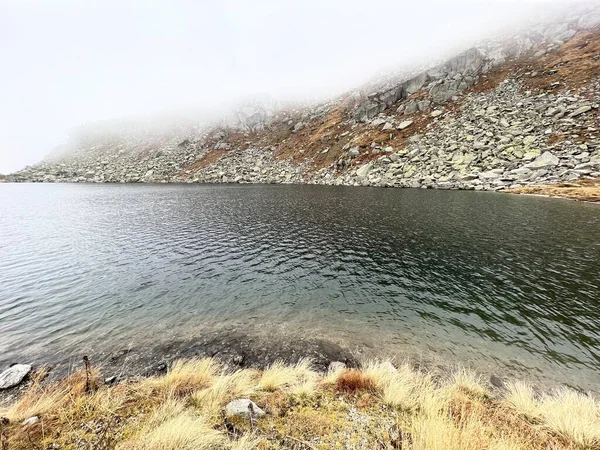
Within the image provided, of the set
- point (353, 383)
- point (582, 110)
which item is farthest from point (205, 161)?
point (582, 110)

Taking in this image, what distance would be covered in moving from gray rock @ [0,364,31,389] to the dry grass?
11.7ft

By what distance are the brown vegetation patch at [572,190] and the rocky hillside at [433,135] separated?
78.6 inches

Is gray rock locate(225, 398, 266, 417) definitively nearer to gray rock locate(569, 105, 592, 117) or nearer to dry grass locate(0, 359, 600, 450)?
dry grass locate(0, 359, 600, 450)

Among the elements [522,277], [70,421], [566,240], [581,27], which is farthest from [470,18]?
[70,421]

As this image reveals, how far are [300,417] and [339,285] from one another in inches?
473

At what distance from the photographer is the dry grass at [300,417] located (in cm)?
554

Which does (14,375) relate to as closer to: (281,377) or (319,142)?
(281,377)

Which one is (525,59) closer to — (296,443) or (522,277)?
(522,277)

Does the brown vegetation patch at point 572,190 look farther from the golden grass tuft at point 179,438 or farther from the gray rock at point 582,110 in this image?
the golden grass tuft at point 179,438

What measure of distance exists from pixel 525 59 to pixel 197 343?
123 metres

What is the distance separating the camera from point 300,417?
6.80 m

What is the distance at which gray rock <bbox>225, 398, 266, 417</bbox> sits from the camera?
6730mm

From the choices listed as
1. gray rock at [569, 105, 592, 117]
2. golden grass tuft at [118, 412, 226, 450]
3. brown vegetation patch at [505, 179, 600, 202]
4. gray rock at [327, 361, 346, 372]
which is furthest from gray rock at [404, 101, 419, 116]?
golden grass tuft at [118, 412, 226, 450]

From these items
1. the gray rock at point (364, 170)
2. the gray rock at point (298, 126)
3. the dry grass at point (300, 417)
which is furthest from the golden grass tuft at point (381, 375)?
the gray rock at point (298, 126)
